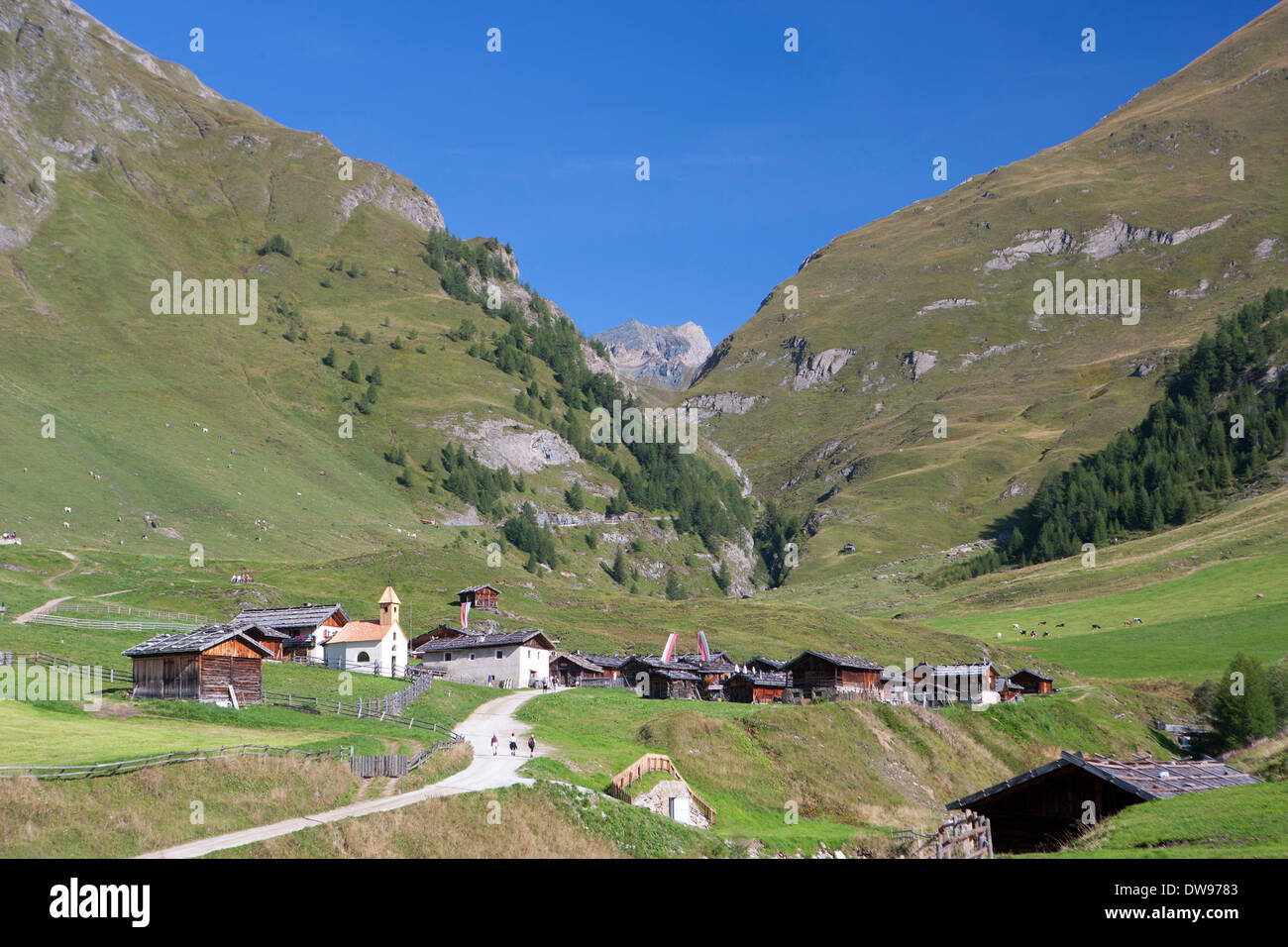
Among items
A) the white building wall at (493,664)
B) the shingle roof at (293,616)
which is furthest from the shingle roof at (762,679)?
the shingle roof at (293,616)

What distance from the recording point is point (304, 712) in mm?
62719

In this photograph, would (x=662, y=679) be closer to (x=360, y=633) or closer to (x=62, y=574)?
(x=360, y=633)

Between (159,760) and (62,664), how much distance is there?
102 ft

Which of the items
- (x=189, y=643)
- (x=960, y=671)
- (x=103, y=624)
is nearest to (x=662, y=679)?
(x=960, y=671)

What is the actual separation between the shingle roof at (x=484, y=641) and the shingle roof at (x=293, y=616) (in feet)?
31.4

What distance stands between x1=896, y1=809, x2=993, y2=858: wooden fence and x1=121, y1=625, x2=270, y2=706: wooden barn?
3964cm

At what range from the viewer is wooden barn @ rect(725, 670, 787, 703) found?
337 feet

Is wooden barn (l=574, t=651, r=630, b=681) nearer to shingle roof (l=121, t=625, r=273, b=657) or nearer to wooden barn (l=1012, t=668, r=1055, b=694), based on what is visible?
wooden barn (l=1012, t=668, r=1055, b=694)

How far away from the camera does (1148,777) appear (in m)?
37.8

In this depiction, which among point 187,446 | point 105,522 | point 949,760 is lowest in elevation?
point 949,760
